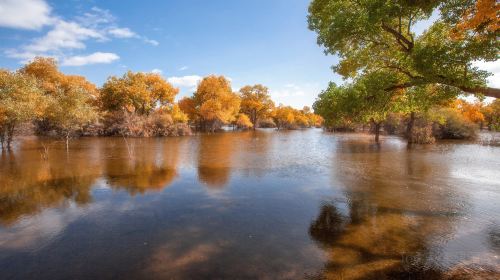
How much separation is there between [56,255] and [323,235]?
805cm

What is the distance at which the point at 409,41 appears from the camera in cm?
1090

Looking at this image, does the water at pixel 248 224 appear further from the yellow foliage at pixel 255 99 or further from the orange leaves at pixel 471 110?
the yellow foliage at pixel 255 99

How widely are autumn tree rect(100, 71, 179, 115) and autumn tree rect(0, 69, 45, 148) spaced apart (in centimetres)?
2310

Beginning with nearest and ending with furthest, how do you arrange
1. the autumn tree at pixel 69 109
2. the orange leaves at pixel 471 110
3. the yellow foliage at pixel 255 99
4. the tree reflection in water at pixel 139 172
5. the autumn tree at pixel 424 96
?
the autumn tree at pixel 424 96 → the tree reflection in water at pixel 139 172 → the autumn tree at pixel 69 109 → the orange leaves at pixel 471 110 → the yellow foliage at pixel 255 99

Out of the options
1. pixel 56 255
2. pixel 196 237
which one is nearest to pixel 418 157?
pixel 196 237

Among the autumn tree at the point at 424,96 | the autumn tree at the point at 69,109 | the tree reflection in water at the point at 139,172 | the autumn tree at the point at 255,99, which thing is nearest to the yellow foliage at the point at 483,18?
the autumn tree at the point at 424,96

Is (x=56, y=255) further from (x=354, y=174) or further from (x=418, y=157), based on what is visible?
(x=418, y=157)

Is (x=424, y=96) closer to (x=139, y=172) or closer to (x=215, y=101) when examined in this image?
(x=139, y=172)

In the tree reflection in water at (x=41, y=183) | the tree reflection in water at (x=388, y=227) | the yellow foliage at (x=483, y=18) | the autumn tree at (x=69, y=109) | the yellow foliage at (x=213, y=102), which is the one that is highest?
the yellow foliage at (x=213, y=102)

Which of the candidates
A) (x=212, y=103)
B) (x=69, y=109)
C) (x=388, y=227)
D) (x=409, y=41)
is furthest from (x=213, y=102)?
(x=388, y=227)

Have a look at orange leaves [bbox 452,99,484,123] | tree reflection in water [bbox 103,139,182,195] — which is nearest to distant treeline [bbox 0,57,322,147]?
tree reflection in water [bbox 103,139,182,195]

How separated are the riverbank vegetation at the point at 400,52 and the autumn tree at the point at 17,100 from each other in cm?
2605

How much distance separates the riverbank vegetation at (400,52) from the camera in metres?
8.95

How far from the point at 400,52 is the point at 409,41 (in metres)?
0.99
